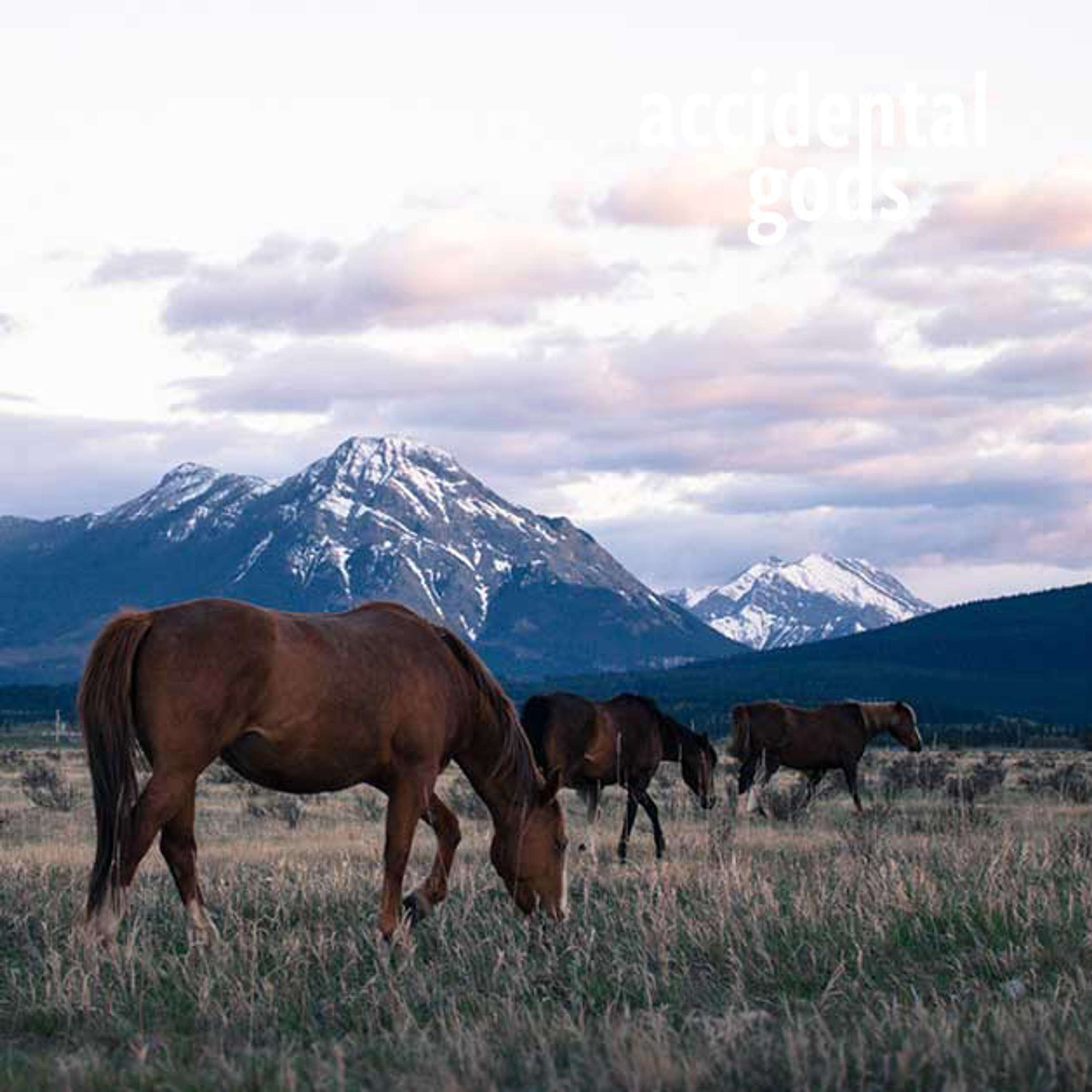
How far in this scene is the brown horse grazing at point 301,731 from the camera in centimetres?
883

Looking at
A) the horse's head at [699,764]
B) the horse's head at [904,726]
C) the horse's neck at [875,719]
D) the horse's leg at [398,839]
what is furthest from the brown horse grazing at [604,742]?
the horse's head at [904,726]

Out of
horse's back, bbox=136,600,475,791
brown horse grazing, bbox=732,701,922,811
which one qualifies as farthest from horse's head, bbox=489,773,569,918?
brown horse grazing, bbox=732,701,922,811

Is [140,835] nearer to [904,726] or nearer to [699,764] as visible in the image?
[699,764]

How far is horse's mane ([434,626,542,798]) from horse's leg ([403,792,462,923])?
0.44 metres

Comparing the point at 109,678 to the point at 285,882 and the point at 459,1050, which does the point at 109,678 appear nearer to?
the point at 285,882

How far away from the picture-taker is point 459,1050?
603cm

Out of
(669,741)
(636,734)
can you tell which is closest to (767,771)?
(669,741)

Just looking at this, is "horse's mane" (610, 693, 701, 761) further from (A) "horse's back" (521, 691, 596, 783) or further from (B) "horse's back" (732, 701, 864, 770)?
(B) "horse's back" (732, 701, 864, 770)

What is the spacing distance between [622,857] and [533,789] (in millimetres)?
6943

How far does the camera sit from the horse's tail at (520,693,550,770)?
18.6m

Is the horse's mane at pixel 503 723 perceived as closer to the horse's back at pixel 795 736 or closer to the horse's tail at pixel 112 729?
the horse's tail at pixel 112 729

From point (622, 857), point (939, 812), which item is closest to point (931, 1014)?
point (622, 857)

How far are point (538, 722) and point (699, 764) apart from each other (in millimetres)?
3009

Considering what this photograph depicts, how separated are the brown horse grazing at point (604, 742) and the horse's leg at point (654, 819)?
2 centimetres
